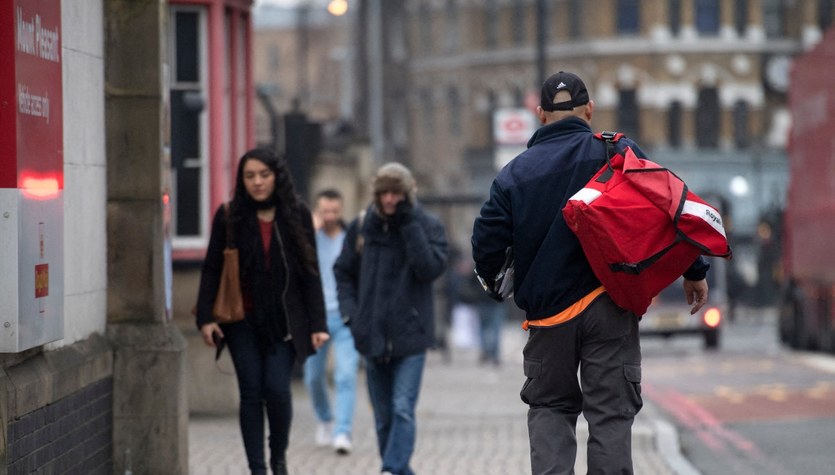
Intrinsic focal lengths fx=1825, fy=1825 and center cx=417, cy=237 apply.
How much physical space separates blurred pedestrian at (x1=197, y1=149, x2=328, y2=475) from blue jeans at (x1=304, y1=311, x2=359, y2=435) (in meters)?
2.68

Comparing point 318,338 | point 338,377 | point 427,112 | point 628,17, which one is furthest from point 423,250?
point 427,112

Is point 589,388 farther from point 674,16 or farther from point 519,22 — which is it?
point 519,22

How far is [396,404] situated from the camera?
9711 millimetres

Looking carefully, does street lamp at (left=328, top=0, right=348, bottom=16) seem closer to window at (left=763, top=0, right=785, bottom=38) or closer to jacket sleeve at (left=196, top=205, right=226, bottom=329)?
jacket sleeve at (left=196, top=205, right=226, bottom=329)

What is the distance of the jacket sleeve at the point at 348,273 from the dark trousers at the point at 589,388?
3.52 meters

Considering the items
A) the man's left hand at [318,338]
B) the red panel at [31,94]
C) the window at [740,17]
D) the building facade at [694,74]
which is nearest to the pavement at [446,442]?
the man's left hand at [318,338]

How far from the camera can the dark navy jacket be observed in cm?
680

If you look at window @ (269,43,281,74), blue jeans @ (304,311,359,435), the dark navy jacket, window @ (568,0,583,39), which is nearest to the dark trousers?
the dark navy jacket

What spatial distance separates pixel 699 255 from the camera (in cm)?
680

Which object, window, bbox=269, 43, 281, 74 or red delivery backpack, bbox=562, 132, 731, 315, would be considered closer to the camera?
red delivery backpack, bbox=562, 132, 731, 315

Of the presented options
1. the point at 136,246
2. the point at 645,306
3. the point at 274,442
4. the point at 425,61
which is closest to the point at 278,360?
the point at 274,442

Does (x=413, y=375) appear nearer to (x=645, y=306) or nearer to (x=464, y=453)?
(x=464, y=453)

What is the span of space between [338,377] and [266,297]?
10.8ft

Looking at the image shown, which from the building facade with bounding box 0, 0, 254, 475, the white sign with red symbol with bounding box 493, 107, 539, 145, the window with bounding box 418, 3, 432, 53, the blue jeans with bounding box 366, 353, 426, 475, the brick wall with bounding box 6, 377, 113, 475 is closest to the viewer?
the brick wall with bounding box 6, 377, 113, 475
